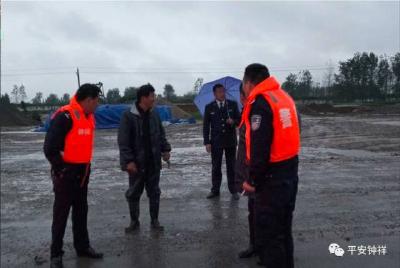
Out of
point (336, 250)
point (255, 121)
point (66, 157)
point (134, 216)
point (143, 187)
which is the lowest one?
point (336, 250)

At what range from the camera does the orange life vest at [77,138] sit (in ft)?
15.7

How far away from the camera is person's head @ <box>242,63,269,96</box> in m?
3.96

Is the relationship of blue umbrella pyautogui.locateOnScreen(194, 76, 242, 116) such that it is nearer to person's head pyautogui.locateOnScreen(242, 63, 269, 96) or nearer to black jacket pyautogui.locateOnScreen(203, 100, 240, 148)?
black jacket pyautogui.locateOnScreen(203, 100, 240, 148)

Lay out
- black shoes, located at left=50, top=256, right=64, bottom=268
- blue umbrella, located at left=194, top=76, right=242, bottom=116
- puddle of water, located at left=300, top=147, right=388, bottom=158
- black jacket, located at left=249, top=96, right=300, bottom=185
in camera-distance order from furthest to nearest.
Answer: puddle of water, located at left=300, top=147, right=388, bottom=158
blue umbrella, located at left=194, top=76, right=242, bottom=116
black shoes, located at left=50, top=256, right=64, bottom=268
black jacket, located at left=249, top=96, right=300, bottom=185

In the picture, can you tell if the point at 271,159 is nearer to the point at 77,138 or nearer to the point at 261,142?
the point at 261,142

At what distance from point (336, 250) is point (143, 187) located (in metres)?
2.52

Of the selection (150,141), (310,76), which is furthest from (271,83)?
(310,76)

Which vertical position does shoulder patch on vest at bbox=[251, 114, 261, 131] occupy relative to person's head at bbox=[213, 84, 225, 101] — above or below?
below

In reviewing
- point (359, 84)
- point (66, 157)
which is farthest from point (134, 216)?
point (359, 84)

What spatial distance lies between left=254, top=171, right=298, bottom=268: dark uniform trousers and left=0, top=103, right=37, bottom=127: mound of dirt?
48093mm

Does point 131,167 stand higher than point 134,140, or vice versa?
point 134,140

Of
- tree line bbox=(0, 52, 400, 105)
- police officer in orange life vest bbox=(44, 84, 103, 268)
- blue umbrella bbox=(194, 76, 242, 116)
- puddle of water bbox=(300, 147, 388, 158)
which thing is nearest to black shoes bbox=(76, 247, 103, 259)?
police officer in orange life vest bbox=(44, 84, 103, 268)

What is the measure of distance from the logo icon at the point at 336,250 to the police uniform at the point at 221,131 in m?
2.55

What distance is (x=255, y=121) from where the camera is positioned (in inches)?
146
